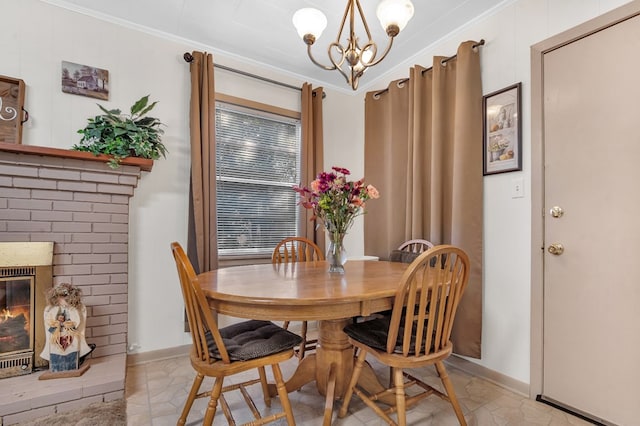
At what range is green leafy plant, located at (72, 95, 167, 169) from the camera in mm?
2045

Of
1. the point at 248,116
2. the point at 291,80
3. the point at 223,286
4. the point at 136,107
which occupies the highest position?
the point at 291,80

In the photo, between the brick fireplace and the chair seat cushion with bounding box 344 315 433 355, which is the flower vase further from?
the brick fireplace

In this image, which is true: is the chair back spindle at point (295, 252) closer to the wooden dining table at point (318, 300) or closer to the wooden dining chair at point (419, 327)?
the wooden dining table at point (318, 300)

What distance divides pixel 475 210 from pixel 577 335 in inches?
35.3

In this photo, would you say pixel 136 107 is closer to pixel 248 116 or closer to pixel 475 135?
pixel 248 116

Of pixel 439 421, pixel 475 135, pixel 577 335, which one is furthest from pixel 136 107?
pixel 577 335

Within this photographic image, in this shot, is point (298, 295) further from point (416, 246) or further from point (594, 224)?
point (594, 224)

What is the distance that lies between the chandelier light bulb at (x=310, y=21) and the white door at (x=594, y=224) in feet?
4.58

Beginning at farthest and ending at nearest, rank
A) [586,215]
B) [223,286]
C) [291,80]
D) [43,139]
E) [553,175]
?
[291,80] → [43,139] → [553,175] → [586,215] → [223,286]

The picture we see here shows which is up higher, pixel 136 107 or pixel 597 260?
pixel 136 107

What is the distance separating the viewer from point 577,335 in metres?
1.75

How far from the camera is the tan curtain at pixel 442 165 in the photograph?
222 centimetres

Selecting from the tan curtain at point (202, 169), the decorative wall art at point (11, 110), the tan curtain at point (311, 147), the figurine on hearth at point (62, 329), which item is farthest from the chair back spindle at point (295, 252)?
the decorative wall art at point (11, 110)

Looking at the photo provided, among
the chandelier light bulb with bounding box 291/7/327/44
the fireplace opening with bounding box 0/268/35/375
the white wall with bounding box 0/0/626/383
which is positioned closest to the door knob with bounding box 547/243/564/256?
the white wall with bounding box 0/0/626/383
